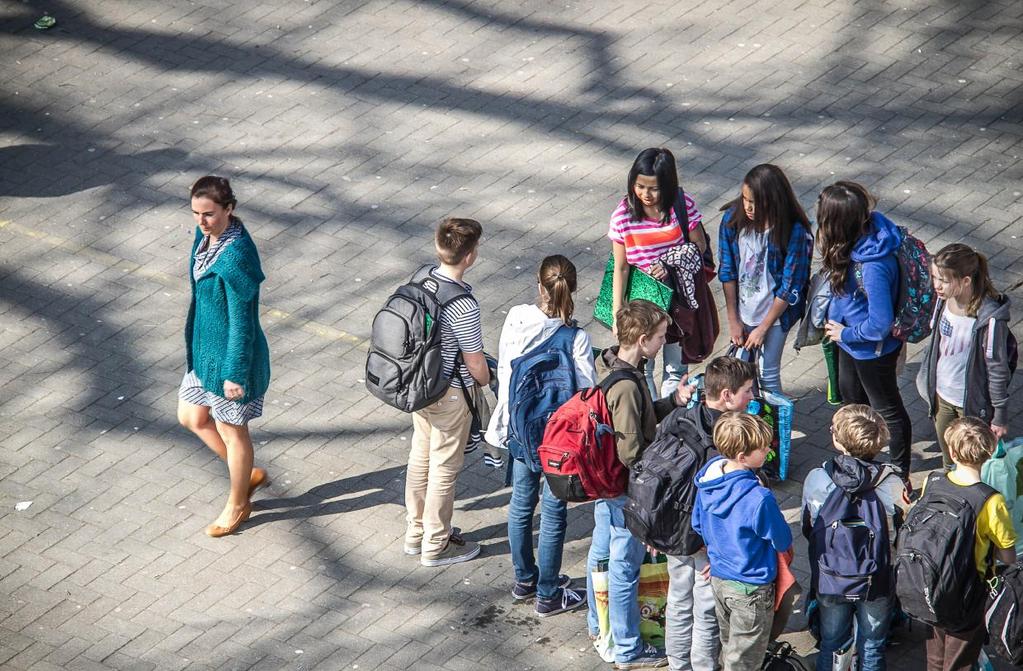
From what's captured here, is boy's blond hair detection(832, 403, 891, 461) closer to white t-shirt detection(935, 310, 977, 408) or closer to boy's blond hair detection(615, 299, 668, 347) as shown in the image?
boy's blond hair detection(615, 299, 668, 347)

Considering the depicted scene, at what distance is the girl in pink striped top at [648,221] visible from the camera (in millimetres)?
8164

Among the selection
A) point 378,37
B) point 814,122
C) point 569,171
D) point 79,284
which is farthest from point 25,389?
point 814,122

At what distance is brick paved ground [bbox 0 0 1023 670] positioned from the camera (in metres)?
7.82

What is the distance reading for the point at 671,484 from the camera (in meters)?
6.55

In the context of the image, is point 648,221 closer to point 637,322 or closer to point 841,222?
point 841,222

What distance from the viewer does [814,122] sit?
11898 mm

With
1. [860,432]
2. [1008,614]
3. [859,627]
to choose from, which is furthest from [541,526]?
[1008,614]

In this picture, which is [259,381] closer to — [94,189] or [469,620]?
[469,620]

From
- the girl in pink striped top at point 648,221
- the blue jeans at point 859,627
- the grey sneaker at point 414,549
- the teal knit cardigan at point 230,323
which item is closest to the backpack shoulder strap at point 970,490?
the blue jeans at point 859,627

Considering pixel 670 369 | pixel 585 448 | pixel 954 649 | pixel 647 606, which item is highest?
pixel 585 448

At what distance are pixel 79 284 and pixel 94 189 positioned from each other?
4.36 feet

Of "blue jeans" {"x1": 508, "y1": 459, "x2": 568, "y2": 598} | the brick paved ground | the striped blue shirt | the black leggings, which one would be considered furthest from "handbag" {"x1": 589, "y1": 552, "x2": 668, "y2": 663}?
the black leggings

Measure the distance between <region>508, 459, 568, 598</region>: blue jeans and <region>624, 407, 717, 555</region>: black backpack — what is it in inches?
30.7

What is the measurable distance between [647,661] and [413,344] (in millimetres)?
1932
